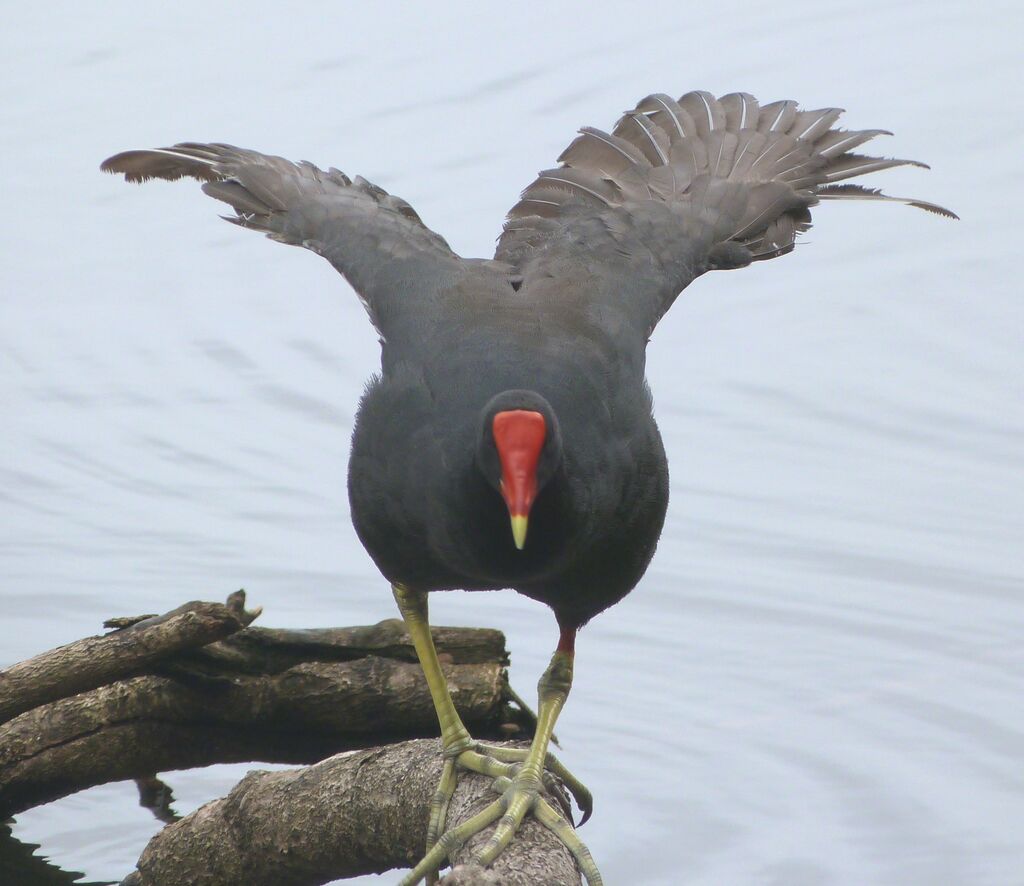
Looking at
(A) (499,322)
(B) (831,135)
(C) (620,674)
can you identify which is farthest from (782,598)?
(A) (499,322)

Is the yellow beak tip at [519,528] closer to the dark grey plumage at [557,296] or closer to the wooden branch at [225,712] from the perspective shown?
the dark grey plumage at [557,296]

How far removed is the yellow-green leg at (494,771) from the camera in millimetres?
5305

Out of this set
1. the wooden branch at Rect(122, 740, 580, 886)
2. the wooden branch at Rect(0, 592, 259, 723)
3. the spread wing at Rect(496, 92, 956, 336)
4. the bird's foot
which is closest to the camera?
the bird's foot

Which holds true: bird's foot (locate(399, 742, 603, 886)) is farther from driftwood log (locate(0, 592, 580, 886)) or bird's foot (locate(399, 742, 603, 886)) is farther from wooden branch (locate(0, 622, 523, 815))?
wooden branch (locate(0, 622, 523, 815))

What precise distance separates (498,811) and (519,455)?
1235mm

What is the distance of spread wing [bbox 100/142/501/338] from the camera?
19.0 feet

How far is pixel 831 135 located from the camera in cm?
709

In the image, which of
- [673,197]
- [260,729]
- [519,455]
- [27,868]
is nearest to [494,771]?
[260,729]

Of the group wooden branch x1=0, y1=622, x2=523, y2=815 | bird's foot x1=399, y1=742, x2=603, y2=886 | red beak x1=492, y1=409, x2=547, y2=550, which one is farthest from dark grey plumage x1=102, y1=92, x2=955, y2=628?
wooden branch x1=0, y1=622, x2=523, y2=815

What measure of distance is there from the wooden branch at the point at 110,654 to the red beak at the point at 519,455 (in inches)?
51.2

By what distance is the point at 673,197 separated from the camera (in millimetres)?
6609

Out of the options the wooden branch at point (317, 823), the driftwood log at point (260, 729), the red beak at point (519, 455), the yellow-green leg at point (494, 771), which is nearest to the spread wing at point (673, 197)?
the red beak at point (519, 455)

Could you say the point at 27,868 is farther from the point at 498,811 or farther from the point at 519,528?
the point at 519,528

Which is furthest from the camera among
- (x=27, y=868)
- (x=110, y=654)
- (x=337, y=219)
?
(x=27, y=868)
